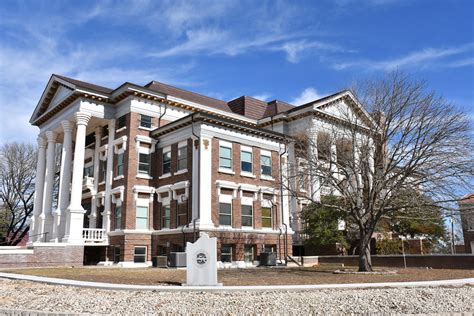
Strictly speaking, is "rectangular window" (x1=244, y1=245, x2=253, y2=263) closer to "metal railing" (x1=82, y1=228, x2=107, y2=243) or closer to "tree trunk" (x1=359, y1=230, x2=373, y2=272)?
"metal railing" (x1=82, y1=228, x2=107, y2=243)

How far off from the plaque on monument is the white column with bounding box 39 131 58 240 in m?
26.4

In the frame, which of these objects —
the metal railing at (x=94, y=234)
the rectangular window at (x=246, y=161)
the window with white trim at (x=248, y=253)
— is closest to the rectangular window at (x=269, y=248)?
the window with white trim at (x=248, y=253)

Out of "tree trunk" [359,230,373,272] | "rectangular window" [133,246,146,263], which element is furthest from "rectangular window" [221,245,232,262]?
"tree trunk" [359,230,373,272]

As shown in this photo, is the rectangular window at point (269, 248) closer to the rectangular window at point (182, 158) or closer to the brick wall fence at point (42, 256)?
the rectangular window at point (182, 158)

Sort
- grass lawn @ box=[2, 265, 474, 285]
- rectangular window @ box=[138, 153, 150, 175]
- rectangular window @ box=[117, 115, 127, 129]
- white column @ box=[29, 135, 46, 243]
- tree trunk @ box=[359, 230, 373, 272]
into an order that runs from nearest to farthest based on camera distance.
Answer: grass lawn @ box=[2, 265, 474, 285]
tree trunk @ box=[359, 230, 373, 272]
rectangular window @ box=[138, 153, 150, 175]
rectangular window @ box=[117, 115, 127, 129]
white column @ box=[29, 135, 46, 243]

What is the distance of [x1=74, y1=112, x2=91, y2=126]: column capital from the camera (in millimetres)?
33125

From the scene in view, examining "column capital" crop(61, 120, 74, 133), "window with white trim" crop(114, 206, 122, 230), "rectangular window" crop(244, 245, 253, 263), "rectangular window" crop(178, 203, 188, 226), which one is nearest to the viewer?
"rectangular window" crop(178, 203, 188, 226)

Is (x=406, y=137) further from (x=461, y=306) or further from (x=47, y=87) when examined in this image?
(x=47, y=87)

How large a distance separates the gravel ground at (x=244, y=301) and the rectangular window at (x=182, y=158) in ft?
57.8

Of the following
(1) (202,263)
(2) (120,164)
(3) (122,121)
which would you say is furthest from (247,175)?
(1) (202,263)

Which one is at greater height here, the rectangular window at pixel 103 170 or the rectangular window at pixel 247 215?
the rectangular window at pixel 103 170

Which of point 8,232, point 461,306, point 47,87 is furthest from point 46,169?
point 461,306

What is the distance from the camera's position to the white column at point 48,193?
37.6 meters

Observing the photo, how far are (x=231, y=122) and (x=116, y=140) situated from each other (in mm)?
9514
